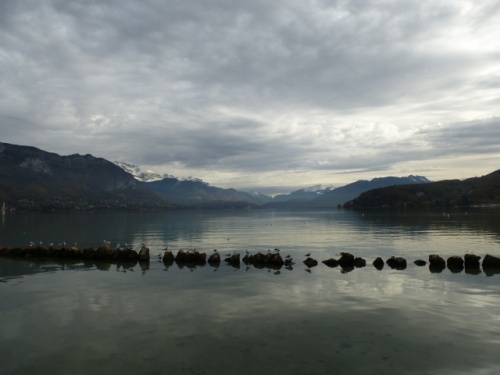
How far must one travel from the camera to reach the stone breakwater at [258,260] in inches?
1619

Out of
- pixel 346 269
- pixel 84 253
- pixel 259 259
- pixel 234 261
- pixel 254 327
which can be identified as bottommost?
pixel 346 269

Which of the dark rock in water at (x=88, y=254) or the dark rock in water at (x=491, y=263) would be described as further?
the dark rock in water at (x=88, y=254)

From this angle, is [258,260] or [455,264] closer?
[455,264]

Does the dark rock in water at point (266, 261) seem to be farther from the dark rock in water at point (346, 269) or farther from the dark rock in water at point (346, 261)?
the dark rock in water at point (346, 269)

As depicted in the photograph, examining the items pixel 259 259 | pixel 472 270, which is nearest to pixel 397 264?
pixel 472 270

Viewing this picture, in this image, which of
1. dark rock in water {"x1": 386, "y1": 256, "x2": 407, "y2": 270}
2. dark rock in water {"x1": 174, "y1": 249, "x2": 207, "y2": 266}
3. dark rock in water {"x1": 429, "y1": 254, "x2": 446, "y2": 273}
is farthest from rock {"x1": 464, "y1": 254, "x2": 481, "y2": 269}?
dark rock in water {"x1": 174, "y1": 249, "x2": 207, "y2": 266}

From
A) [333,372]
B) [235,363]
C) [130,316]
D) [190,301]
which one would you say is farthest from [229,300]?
[333,372]

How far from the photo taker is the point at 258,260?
4575 centimetres

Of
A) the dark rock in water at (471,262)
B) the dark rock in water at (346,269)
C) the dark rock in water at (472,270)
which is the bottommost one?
the dark rock in water at (346,269)

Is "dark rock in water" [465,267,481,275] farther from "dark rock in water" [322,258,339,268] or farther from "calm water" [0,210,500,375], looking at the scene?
"dark rock in water" [322,258,339,268]

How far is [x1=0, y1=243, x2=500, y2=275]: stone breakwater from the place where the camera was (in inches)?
1619

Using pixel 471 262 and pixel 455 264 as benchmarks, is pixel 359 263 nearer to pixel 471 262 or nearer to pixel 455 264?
pixel 455 264

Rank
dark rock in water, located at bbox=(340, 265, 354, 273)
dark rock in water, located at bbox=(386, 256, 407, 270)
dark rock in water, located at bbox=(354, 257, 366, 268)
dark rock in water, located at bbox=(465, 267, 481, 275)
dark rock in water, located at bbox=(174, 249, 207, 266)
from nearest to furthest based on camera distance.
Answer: dark rock in water, located at bbox=(465, 267, 481, 275) → dark rock in water, located at bbox=(340, 265, 354, 273) → dark rock in water, located at bbox=(386, 256, 407, 270) → dark rock in water, located at bbox=(354, 257, 366, 268) → dark rock in water, located at bbox=(174, 249, 207, 266)

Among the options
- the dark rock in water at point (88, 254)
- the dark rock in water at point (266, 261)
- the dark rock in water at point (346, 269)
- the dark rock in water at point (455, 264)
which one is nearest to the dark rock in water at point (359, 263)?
the dark rock in water at point (346, 269)
